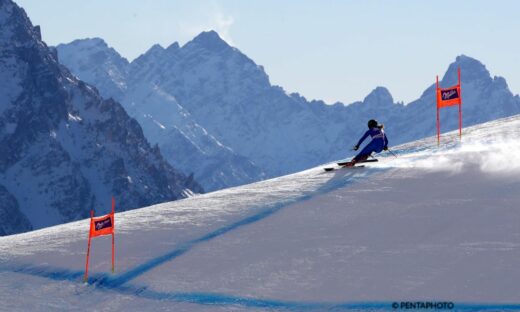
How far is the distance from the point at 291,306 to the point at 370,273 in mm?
1742

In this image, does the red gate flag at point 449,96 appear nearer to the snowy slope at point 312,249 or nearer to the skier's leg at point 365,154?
the snowy slope at point 312,249

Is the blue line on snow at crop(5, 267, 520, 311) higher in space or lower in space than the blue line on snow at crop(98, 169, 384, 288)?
lower

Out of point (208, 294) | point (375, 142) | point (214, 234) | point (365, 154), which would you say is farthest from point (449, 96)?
point (208, 294)

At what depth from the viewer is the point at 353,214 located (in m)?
21.4

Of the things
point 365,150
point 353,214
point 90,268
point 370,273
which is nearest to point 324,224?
point 353,214

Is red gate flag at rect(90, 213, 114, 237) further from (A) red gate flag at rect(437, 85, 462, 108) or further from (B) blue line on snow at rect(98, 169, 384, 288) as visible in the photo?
(A) red gate flag at rect(437, 85, 462, 108)

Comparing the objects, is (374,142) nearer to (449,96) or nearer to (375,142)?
(375,142)

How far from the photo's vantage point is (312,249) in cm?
1908

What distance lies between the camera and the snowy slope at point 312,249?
1659 cm

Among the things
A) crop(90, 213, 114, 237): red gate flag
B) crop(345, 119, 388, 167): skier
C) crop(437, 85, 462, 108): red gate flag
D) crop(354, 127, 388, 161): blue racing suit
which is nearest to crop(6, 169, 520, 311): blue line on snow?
crop(90, 213, 114, 237): red gate flag

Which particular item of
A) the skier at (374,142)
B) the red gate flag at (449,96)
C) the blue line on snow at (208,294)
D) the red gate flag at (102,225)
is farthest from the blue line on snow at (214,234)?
the red gate flag at (449,96)

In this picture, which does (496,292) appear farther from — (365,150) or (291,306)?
(365,150)

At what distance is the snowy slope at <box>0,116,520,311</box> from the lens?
16594 millimetres

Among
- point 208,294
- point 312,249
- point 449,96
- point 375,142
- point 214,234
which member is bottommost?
point 208,294
